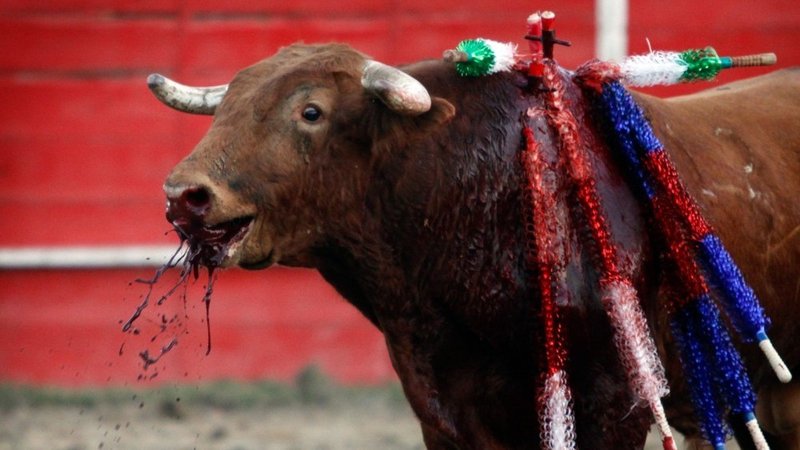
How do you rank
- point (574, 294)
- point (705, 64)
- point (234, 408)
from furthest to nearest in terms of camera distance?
point (234, 408)
point (705, 64)
point (574, 294)

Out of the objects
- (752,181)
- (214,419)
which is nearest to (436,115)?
(752,181)

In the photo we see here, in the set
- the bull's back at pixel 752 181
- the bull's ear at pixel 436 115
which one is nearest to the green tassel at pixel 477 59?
the bull's ear at pixel 436 115

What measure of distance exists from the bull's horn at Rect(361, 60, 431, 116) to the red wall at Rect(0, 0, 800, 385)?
3.37m

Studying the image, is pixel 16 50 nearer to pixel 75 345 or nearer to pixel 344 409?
pixel 75 345

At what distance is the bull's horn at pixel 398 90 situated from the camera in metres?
3.09

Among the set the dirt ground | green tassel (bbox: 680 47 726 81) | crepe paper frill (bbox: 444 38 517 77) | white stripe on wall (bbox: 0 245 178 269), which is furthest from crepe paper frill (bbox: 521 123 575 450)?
white stripe on wall (bbox: 0 245 178 269)

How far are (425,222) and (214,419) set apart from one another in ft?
9.98

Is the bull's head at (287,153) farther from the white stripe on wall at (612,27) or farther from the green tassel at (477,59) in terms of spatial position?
the white stripe on wall at (612,27)

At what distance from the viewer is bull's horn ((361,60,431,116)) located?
3088 millimetres

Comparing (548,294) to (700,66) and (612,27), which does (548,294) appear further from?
(612,27)

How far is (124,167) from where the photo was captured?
648cm

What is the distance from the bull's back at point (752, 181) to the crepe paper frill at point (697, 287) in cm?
15

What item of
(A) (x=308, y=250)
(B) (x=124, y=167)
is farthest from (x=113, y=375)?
(A) (x=308, y=250)

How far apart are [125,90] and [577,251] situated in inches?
143
